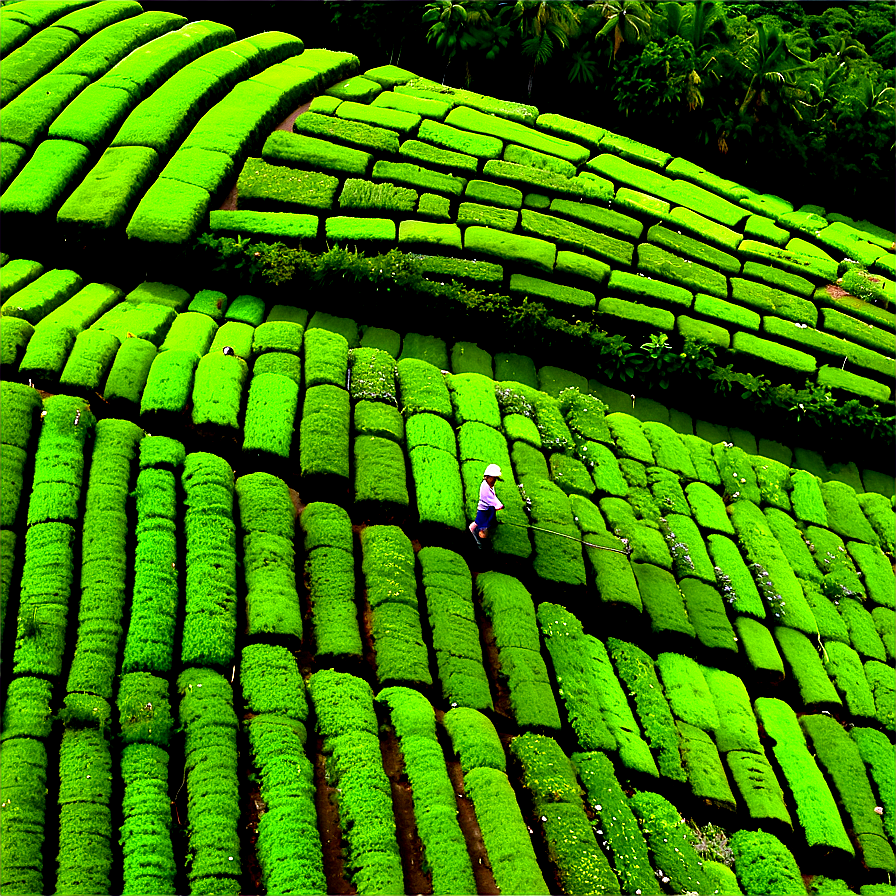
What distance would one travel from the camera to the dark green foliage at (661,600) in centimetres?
1462

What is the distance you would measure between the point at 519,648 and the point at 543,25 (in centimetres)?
1994

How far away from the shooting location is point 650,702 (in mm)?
13398

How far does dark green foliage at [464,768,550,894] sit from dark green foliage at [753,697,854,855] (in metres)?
5.00

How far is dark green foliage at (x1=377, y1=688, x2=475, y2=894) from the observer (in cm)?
985

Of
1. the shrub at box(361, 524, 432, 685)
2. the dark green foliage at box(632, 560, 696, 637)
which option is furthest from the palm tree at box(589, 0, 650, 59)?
the shrub at box(361, 524, 432, 685)

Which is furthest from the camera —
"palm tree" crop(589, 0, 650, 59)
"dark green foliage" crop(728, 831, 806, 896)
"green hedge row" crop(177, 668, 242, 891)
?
"palm tree" crop(589, 0, 650, 59)

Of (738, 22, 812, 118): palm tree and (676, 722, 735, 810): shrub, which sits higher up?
(738, 22, 812, 118): palm tree

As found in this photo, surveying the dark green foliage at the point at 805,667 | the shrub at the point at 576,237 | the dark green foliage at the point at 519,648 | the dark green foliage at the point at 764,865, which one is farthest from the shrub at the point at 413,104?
the dark green foliage at the point at 764,865

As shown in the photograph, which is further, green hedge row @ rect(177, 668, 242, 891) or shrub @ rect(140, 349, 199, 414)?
shrub @ rect(140, 349, 199, 414)

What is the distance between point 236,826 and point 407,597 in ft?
13.6

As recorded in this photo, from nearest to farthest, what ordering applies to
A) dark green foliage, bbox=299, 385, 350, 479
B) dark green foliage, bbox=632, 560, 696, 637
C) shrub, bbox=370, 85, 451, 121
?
dark green foliage, bbox=299, 385, 350, 479 < dark green foliage, bbox=632, 560, 696, 637 < shrub, bbox=370, 85, 451, 121

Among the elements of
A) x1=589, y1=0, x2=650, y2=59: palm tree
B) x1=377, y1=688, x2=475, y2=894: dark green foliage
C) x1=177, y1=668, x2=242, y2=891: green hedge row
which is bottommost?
x1=177, y1=668, x2=242, y2=891: green hedge row

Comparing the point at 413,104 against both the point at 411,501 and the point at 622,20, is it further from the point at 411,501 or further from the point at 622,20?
the point at 411,501

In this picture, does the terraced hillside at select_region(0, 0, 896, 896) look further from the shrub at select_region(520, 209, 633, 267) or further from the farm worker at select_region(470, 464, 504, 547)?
the farm worker at select_region(470, 464, 504, 547)
